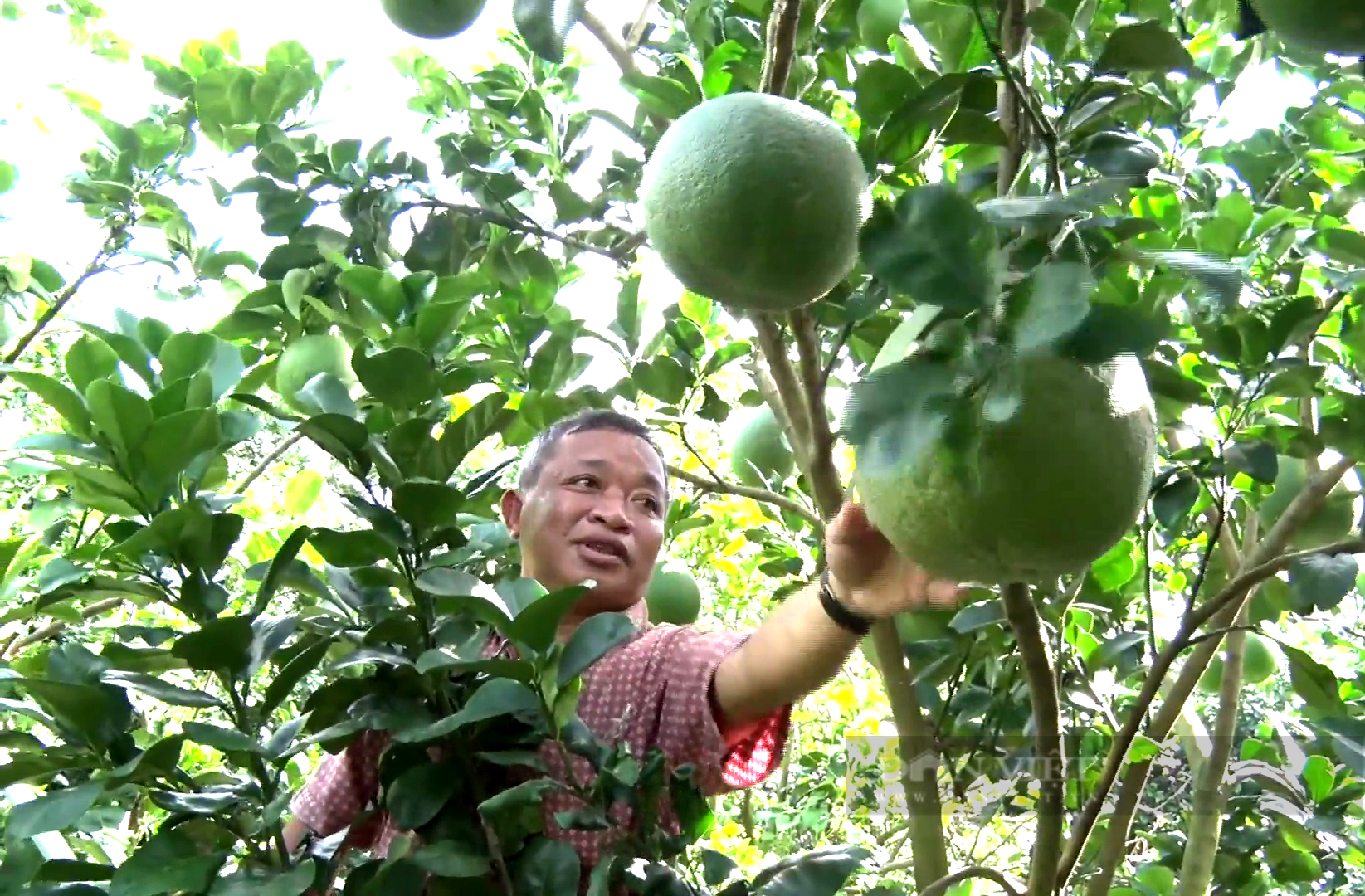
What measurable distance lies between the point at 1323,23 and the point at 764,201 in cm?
36

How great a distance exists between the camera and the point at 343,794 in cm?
123

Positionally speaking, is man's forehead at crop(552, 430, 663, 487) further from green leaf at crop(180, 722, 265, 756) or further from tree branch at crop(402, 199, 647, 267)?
green leaf at crop(180, 722, 265, 756)

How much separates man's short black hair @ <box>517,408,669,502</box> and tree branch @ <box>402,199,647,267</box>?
0.21 meters

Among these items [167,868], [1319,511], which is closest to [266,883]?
[167,868]

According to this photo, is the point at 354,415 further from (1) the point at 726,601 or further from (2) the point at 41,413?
(2) the point at 41,413

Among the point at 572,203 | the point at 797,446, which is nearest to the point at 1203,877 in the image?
the point at 797,446

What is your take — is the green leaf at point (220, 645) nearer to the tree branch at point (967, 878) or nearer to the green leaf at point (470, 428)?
the green leaf at point (470, 428)

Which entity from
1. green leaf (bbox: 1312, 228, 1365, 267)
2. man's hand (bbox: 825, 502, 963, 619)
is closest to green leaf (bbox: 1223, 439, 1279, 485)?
green leaf (bbox: 1312, 228, 1365, 267)

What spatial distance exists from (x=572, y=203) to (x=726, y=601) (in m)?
2.88

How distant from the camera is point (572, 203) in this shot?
148cm

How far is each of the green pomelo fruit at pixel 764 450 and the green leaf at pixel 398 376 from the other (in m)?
0.93

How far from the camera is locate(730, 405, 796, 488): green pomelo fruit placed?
5.99 feet

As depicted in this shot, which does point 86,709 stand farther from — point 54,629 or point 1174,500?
point 1174,500

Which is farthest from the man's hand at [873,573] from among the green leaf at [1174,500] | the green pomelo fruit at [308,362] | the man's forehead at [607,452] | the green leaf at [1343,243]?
the green pomelo fruit at [308,362]
